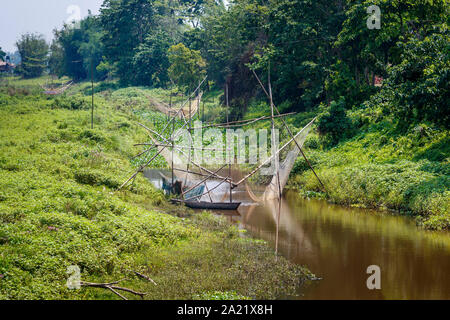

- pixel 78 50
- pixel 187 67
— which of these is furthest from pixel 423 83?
pixel 78 50

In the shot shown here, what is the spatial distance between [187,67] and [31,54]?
30027mm

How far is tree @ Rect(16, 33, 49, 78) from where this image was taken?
177 ft

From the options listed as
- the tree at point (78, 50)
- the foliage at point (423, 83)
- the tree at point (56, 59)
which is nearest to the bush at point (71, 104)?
the foliage at point (423, 83)

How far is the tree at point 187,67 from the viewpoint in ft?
107

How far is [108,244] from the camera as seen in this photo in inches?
298

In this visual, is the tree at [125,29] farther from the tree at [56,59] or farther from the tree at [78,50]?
the tree at [56,59]

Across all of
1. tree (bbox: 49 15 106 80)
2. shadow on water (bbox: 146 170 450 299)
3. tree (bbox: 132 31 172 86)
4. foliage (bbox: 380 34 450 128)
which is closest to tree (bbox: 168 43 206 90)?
tree (bbox: 132 31 172 86)

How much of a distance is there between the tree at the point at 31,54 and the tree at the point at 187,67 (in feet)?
91.5

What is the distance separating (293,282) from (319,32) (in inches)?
611

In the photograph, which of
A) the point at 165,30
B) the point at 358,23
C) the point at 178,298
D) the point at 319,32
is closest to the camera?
the point at 178,298

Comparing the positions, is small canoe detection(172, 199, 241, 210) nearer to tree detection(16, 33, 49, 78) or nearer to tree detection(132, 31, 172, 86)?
tree detection(132, 31, 172, 86)

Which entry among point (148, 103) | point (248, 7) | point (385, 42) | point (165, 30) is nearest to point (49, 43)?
point (165, 30)

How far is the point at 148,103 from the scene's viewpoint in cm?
3278

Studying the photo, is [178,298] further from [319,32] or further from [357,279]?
[319,32]
